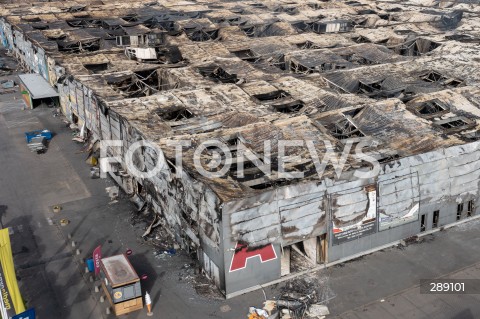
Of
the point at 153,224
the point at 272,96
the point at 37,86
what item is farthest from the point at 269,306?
the point at 37,86

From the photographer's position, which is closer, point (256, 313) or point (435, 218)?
point (256, 313)

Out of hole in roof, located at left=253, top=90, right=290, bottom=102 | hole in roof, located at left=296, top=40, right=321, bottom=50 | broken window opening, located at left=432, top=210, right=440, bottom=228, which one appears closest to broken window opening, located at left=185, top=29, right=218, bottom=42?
hole in roof, located at left=296, top=40, right=321, bottom=50

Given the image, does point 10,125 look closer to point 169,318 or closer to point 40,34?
point 40,34

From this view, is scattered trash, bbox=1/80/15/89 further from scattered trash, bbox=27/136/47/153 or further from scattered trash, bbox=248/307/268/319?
scattered trash, bbox=248/307/268/319

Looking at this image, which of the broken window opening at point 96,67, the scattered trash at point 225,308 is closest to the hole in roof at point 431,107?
the scattered trash at point 225,308

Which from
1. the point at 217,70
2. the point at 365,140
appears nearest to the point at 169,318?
the point at 365,140

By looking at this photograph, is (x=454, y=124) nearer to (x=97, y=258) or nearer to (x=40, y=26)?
(x=97, y=258)
